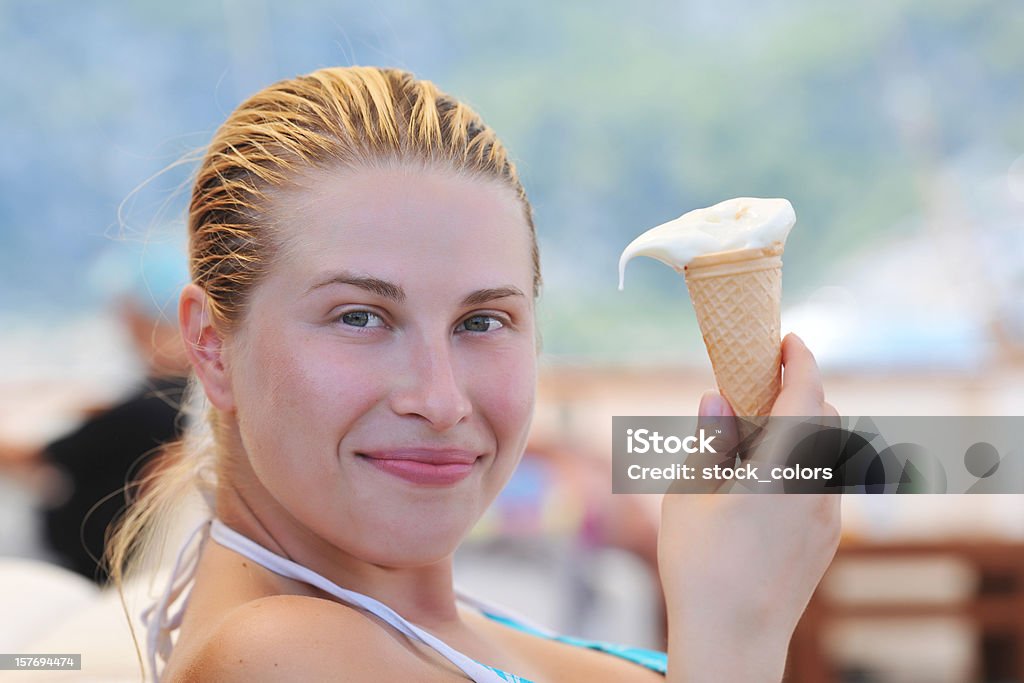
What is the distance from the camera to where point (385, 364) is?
0.83m

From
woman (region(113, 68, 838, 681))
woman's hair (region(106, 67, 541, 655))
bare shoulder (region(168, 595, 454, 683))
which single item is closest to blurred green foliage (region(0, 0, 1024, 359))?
woman's hair (region(106, 67, 541, 655))

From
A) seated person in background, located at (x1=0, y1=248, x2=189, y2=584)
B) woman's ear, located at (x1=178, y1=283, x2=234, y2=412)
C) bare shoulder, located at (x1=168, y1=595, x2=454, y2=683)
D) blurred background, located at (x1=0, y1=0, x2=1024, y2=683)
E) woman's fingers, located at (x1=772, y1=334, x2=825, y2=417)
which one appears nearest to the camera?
bare shoulder, located at (x1=168, y1=595, x2=454, y2=683)

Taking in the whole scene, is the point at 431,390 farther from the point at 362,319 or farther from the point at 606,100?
the point at 606,100

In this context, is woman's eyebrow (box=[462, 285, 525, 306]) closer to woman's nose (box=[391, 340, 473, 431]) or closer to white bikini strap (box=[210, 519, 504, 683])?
woman's nose (box=[391, 340, 473, 431])

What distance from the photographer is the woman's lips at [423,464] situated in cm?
83

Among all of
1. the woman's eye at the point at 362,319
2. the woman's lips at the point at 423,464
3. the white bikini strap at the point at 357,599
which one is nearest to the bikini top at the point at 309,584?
the white bikini strap at the point at 357,599

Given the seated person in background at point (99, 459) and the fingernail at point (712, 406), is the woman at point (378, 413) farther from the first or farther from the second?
the seated person in background at point (99, 459)

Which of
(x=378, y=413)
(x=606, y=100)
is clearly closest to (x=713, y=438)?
(x=378, y=413)

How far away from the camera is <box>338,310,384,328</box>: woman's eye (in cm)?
85

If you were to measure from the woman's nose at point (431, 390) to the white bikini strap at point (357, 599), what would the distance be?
6.6 inches

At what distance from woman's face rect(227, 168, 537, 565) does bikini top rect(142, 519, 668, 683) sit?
0.14 feet

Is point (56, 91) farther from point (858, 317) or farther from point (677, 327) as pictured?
point (858, 317)

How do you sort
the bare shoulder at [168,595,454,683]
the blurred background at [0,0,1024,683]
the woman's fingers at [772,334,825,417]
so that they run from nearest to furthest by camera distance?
1. the bare shoulder at [168,595,454,683]
2. the woman's fingers at [772,334,825,417]
3. the blurred background at [0,0,1024,683]

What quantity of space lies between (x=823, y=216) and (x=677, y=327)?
1.27 m
